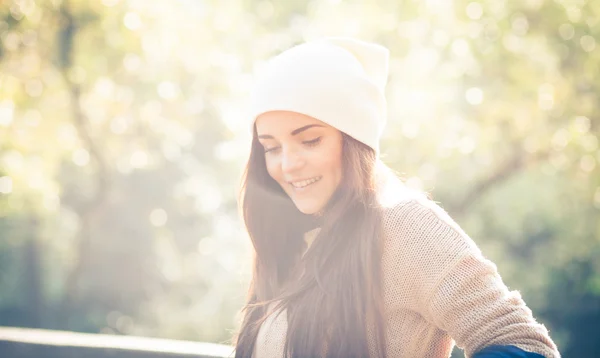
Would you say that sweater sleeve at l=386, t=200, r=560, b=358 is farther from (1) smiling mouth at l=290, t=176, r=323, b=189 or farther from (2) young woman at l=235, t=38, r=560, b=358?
(1) smiling mouth at l=290, t=176, r=323, b=189

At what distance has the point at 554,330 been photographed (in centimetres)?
814

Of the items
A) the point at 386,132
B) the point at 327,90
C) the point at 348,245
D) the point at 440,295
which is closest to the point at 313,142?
the point at 327,90

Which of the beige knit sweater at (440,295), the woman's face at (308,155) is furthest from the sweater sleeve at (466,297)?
the woman's face at (308,155)

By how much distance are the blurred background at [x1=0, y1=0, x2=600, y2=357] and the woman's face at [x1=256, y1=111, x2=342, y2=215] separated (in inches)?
192

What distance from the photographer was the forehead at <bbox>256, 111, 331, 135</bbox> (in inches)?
71.0

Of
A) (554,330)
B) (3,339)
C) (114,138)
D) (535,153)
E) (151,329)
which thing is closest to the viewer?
(3,339)

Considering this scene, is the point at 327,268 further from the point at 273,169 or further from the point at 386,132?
the point at 386,132

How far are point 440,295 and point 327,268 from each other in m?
0.38

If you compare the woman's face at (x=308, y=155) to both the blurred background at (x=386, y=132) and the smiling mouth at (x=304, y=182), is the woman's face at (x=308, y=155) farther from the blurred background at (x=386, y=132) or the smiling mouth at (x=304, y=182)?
the blurred background at (x=386, y=132)

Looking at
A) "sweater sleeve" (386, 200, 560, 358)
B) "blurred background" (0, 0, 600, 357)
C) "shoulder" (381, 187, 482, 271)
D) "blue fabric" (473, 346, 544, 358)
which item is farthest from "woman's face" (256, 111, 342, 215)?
"blurred background" (0, 0, 600, 357)

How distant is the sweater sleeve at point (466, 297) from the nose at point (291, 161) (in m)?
0.40

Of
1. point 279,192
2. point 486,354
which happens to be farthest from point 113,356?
point 486,354

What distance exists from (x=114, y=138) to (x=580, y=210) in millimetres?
6256

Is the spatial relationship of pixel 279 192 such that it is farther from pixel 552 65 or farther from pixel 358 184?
pixel 552 65
